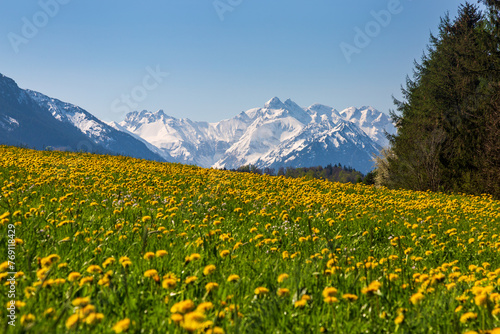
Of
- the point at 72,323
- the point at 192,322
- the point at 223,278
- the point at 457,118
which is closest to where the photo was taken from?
the point at 192,322

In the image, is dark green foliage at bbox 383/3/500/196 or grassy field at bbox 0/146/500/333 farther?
dark green foliage at bbox 383/3/500/196

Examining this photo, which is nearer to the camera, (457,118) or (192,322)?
(192,322)

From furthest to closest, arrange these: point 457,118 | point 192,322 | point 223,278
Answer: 1. point 457,118
2. point 223,278
3. point 192,322

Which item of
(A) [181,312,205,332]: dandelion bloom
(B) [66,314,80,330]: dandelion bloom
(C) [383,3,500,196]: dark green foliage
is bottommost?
(B) [66,314,80,330]: dandelion bloom

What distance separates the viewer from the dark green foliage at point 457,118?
722 inches

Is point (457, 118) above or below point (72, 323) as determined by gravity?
above

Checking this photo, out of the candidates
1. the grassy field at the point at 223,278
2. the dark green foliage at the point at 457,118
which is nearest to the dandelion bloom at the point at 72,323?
the grassy field at the point at 223,278

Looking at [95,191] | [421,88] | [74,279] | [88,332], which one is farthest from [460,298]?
[421,88]

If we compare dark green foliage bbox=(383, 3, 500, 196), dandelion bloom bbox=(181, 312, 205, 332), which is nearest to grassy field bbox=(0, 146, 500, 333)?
dandelion bloom bbox=(181, 312, 205, 332)

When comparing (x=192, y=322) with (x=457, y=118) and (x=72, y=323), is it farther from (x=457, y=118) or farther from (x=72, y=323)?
(x=457, y=118)

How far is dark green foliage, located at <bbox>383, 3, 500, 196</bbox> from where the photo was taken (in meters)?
18.3

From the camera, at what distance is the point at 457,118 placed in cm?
2120

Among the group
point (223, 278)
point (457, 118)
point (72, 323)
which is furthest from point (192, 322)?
point (457, 118)

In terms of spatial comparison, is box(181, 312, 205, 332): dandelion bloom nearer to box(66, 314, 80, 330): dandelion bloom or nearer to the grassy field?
the grassy field
